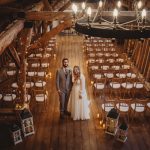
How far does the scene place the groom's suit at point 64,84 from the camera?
313 inches

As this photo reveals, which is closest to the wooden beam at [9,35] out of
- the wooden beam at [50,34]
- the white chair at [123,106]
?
the wooden beam at [50,34]

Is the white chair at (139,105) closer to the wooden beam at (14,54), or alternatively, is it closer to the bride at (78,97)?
the bride at (78,97)

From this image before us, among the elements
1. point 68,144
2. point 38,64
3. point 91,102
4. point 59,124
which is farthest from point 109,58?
point 68,144

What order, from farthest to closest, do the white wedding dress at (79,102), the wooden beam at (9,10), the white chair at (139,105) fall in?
the wooden beam at (9,10) < the white wedding dress at (79,102) < the white chair at (139,105)

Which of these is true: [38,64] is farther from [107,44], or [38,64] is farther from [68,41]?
[68,41]

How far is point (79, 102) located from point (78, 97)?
158 mm

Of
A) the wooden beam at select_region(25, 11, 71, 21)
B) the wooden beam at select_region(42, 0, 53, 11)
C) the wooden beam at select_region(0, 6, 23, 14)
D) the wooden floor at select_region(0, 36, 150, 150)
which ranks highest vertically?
the wooden beam at select_region(42, 0, 53, 11)

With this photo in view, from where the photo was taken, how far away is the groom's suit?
794 centimetres

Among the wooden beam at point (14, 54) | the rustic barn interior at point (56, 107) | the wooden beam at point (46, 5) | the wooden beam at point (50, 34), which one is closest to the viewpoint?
the rustic barn interior at point (56, 107)

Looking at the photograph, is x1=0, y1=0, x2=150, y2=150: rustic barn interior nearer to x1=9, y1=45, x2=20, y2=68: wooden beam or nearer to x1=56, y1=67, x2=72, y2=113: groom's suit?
x1=9, y1=45, x2=20, y2=68: wooden beam

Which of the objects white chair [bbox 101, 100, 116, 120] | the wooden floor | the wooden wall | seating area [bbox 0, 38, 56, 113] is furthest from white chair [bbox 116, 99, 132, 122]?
the wooden wall

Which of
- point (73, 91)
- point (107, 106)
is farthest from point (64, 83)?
point (107, 106)

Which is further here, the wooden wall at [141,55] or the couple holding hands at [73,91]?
the wooden wall at [141,55]

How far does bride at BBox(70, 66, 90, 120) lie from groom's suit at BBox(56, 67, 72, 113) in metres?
0.18
